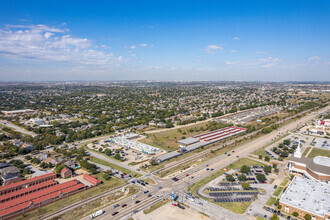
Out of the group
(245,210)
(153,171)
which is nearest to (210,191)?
(245,210)

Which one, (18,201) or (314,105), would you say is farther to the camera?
(314,105)

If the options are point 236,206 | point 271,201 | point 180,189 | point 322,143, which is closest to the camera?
point 236,206

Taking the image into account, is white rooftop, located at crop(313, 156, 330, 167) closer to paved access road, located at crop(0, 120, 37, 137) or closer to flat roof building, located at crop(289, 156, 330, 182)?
flat roof building, located at crop(289, 156, 330, 182)

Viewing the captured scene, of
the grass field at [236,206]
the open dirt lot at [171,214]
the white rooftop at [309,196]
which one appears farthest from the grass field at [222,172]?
the white rooftop at [309,196]

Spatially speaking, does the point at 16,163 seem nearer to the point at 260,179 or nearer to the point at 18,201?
the point at 18,201

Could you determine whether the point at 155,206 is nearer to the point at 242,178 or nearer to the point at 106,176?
the point at 106,176

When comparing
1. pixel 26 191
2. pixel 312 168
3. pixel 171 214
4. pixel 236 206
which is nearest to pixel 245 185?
pixel 236 206
